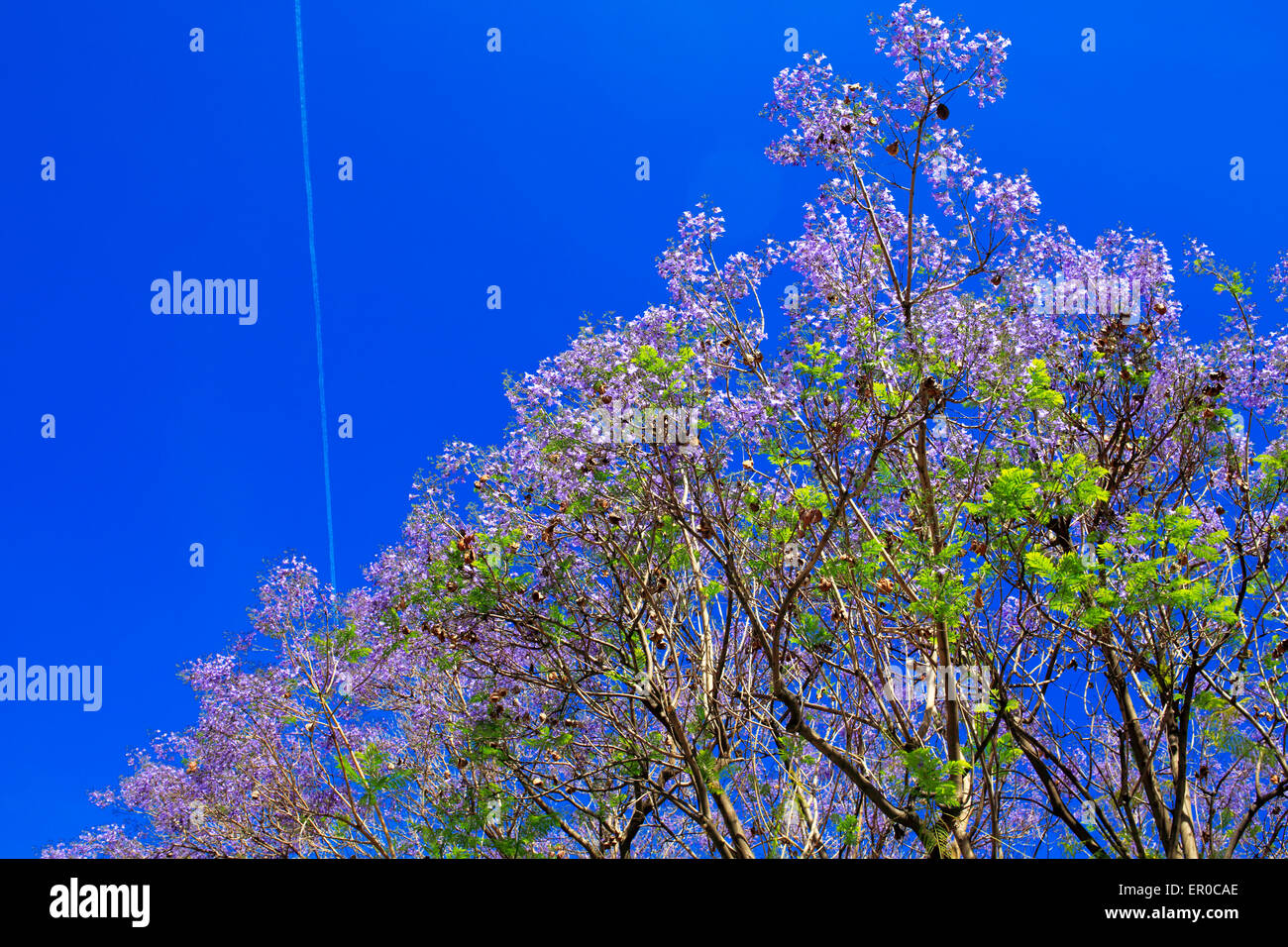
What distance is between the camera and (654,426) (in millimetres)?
6254

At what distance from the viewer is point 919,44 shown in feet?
22.2

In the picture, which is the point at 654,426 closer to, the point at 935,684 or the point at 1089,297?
the point at 935,684

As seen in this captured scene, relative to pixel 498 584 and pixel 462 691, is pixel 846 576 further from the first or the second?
pixel 462 691

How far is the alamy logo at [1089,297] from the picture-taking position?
7223 millimetres
